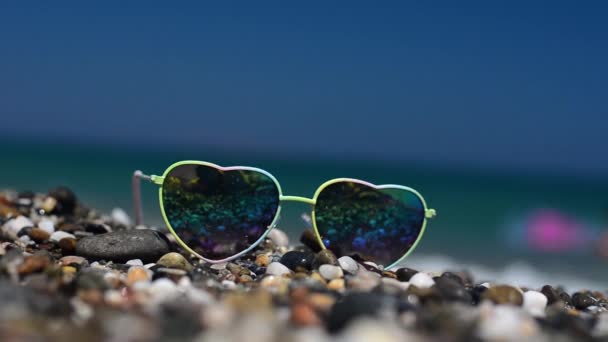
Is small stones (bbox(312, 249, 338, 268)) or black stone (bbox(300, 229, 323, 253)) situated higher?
small stones (bbox(312, 249, 338, 268))

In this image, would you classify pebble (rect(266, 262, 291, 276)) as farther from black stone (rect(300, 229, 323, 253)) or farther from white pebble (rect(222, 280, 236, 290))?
black stone (rect(300, 229, 323, 253))

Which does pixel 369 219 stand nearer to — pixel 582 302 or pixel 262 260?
pixel 262 260

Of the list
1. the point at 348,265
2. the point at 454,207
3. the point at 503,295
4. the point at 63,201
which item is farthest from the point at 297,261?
the point at 454,207

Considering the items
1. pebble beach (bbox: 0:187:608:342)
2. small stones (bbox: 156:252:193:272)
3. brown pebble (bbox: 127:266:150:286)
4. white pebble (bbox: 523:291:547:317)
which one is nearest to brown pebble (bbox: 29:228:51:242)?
pebble beach (bbox: 0:187:608:342)

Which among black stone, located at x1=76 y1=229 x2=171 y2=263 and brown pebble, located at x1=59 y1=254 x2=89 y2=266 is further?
black stone, located at x1=76 y1=229 x2=171 y2=263

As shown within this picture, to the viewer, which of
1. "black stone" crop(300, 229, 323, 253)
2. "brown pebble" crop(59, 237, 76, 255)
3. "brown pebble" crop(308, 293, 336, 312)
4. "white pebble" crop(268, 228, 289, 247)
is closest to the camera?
"brown pebble" crop(308, 293, 336, 312)

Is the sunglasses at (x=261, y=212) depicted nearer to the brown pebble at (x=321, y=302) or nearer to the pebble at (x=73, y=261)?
the pebble at (x=73, y=261)

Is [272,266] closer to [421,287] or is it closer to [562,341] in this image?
[421,287]

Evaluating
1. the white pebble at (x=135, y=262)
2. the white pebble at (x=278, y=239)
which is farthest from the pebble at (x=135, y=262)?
the white pebble at (x=278, y=239)

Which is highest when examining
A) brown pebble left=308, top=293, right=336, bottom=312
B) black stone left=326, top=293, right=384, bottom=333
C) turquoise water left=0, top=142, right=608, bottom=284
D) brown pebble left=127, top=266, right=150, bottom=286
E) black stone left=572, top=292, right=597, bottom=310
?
black stone left=326, top=293, right=384, bottom=333
